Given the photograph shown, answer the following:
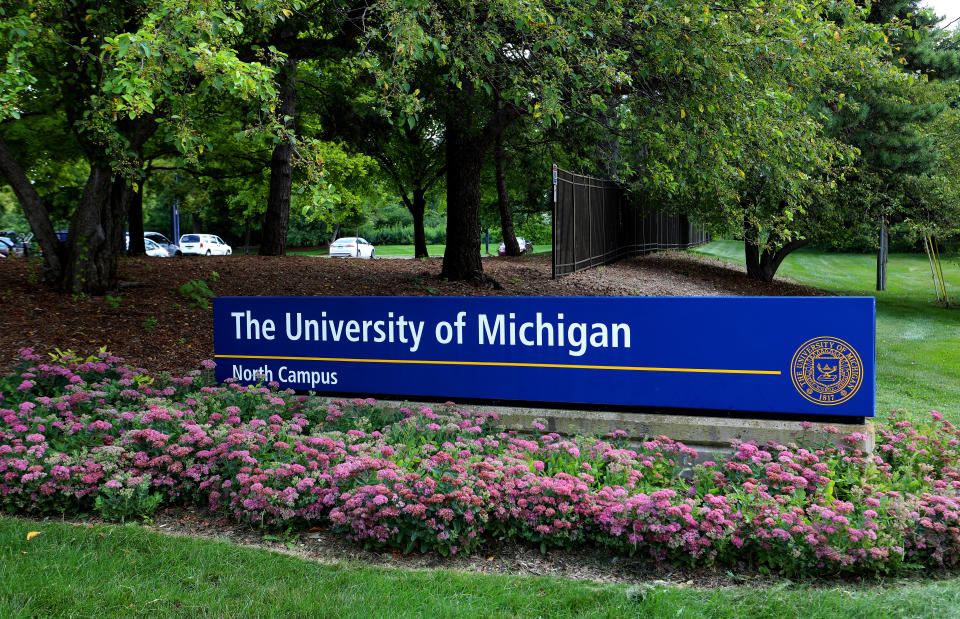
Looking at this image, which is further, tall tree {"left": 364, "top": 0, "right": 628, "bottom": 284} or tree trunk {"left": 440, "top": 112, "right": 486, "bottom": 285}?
tree trunk {"left": 440, "top": 112, "right": 486, "bottom": 285}

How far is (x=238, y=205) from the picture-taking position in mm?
40438

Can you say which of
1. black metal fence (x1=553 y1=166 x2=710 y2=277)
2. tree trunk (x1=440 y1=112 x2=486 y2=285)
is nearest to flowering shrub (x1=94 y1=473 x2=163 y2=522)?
black metal fence (x1=553 y1=166 x2=710 y2=277)

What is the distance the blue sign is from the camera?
5.25 m

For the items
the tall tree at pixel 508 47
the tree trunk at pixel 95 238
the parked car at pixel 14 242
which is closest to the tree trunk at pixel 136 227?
the tree trunk at pixel 95 238

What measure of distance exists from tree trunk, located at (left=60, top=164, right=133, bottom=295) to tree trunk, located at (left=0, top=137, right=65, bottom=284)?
25 cm

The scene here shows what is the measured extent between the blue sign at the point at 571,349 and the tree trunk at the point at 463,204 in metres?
5.65

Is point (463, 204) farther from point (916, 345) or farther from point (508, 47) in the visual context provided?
point (916, 345)

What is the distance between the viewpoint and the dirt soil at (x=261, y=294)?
4078 millimetres

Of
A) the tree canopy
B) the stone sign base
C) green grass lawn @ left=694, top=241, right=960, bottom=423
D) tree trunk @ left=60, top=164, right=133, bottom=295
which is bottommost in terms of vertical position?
green grass lawn @ left=694, top=241, right=960, bottom=423

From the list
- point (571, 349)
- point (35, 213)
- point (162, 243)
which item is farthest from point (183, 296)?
point (162, 243)

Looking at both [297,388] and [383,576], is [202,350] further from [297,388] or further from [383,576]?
[383,576]

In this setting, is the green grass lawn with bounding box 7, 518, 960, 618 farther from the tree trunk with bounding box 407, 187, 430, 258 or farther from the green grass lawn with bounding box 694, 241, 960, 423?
the tree trunk with bounding box 407, 187, 430, 258

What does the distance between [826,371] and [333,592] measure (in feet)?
11.8

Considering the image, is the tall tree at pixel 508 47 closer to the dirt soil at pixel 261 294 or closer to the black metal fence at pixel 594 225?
the black metal fence at pixel 594 225
